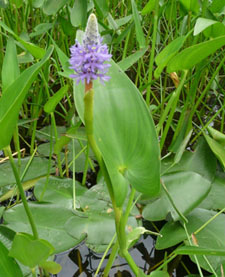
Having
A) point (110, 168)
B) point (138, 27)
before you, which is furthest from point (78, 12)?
point (110, 168)

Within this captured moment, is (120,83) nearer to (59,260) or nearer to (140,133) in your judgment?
(140,133)

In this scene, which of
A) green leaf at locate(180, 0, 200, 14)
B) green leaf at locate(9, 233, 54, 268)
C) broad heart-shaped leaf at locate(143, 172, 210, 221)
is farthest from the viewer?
green leaf at locate(180, 0, 200, 14)

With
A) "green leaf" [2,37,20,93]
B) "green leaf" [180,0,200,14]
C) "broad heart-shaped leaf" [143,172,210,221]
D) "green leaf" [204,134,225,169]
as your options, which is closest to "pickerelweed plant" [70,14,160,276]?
"green leaf" [2,37,20,93]

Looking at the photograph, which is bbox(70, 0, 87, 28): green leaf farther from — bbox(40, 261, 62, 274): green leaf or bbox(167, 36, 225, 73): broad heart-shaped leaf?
bbox(40, 261, 62, 274): green leaf

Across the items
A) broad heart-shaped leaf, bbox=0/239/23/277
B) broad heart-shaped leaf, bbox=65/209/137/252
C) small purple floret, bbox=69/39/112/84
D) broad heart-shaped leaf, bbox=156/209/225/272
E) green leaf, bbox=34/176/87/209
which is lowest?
broad heart-shaped leaf, bbox=156/209/225/272

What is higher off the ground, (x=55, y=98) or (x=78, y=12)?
(x=78, y=12)

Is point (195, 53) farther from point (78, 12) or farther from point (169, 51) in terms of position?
point (78, 12)
